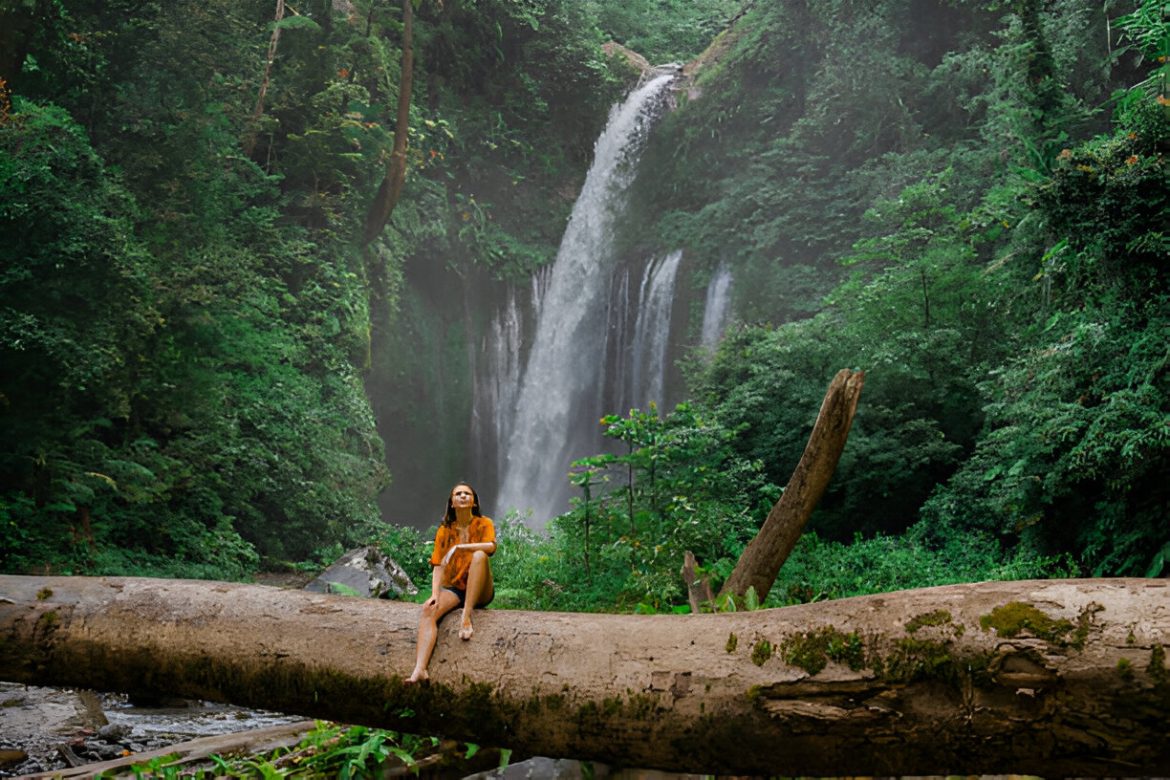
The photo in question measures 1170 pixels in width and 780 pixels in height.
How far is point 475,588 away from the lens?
9.38ft

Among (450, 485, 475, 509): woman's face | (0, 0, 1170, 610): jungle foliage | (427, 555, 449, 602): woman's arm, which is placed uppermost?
(0, 0, 1170, 610): jungle foliage

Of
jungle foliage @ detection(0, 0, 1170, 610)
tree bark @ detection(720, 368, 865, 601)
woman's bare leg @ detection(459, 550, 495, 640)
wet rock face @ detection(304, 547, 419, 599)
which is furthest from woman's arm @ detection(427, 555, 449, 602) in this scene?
wet rock face @ detection(304, 547, 419, 599)

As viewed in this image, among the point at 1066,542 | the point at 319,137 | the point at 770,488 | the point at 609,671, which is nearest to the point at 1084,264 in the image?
the point at 1066,542

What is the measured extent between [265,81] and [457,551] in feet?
46.2

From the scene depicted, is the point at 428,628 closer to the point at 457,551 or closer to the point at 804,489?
the point at 457,551

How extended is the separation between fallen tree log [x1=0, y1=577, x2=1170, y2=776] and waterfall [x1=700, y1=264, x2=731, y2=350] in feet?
47.9

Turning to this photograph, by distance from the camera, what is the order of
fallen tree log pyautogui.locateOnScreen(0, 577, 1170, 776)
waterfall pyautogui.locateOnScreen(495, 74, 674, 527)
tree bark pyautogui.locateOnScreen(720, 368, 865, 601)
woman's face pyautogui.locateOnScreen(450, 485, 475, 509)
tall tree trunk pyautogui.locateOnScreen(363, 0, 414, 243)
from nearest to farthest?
fallen tree log pyautogui.locateOnScreen(0, 577, 1170, 776) → woman's face pyautogui.locateOnScreen(450, 485, 475, 509) → tree bark pyautogui.locateOnScreen(720, 368, 865, 601) → tall tree trunk pyautogui.locateOnScreen(363, 0, 414, 243) → waterfall pyautogui.locateOnScreen(495, 74, 674, 527)

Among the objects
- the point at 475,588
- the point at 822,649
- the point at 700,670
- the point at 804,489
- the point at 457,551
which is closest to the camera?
the point at 822,649

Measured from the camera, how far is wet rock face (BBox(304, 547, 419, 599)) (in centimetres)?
962

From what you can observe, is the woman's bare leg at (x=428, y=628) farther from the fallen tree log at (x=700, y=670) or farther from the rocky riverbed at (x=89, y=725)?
the rocky riverbed at (x=89, y=725)

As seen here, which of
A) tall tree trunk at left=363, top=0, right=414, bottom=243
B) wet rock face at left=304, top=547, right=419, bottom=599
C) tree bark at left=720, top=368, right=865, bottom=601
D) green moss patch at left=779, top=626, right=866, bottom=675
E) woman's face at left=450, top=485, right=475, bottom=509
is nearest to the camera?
green moss patch at left=779, top=626, right=866, bottom=675

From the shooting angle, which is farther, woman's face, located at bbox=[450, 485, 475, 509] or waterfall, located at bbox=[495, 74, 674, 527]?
waterfall, located at bbox=[495, 74, 674, 527]

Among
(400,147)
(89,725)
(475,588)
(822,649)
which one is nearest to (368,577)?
(89,725)

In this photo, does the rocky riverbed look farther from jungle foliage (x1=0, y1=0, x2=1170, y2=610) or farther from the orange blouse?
jungle foliage (x1=0, y1=0, x2=1170, y2=610)
